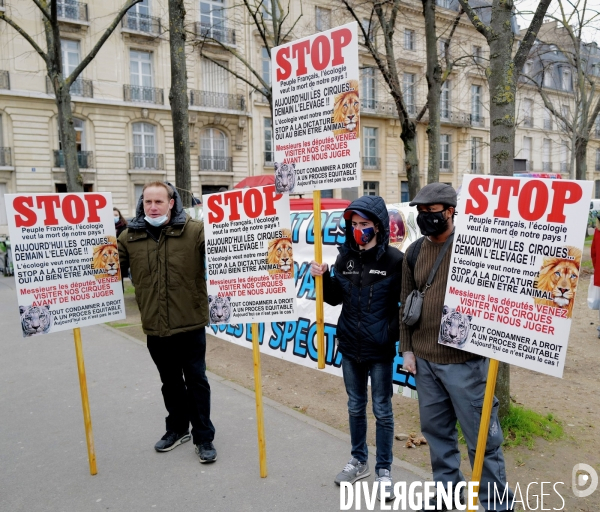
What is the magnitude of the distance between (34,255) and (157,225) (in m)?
0.90

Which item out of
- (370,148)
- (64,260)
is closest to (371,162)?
(370,148)

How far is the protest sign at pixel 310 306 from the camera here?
207 inches

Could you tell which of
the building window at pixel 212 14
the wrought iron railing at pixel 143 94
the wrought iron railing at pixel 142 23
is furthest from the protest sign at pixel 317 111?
the building window at pixel 212 14

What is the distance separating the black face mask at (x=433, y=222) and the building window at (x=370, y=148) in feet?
109

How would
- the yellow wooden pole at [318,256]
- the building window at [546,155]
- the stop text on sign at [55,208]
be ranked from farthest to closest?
the building window at [546,155] < the stop text on sign at [55,208] < the yellow wooden pole at [318,256]

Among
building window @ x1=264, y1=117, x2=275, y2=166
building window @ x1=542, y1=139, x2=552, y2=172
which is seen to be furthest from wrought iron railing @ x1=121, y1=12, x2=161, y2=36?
building window @ x1=542, y1=139, x2=552, y2=172

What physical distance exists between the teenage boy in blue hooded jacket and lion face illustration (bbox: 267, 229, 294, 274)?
21 cm

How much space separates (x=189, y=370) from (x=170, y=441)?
0.67m

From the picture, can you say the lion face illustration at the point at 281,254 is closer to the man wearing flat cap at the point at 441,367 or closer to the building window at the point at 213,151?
the man wearing flat cap at the point at 441,367

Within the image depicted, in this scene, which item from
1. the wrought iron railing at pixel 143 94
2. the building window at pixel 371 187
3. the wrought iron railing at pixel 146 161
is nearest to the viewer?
the wrought iron railing at pixel 143 94

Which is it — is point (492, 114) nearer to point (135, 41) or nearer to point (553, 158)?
point (135, 41)

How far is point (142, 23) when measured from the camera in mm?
28266

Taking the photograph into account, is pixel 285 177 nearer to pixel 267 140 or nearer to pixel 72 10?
pixel 72 10

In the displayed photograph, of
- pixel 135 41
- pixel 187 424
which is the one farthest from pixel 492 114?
pixel 135 41
